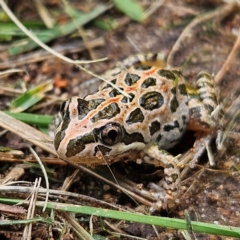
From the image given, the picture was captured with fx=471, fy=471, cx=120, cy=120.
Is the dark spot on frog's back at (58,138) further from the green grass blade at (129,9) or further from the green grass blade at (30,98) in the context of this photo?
the green grass blade at (129,9)

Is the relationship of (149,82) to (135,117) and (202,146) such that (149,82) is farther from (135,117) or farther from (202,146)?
(202,146)

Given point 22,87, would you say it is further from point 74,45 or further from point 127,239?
point 127,239

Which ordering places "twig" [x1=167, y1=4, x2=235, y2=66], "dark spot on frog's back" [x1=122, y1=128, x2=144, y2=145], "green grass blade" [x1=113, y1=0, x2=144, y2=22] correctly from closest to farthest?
"dark spot on frog's back" [x1=122, y1=128, x2=144, y2=145], "twig" [x1=167, y1=4, x2=235, y2=66], "green grass blade" [x1=113, y1=0, x2=144, y2=22]

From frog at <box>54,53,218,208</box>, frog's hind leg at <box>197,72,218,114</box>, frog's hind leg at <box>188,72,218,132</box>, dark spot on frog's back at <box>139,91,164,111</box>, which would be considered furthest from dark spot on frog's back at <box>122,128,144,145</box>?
frog's hind leg at <box>197,72,218,114</box>

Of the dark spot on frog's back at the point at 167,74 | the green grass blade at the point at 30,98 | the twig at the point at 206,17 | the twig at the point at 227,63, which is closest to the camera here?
the dark spot on frog's back at the point at 167,74

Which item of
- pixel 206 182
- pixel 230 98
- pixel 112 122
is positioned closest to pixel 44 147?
pixel 112 122

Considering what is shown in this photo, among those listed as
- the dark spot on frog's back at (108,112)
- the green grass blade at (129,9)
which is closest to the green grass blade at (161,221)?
the dark spot on frog's back at (108,112)

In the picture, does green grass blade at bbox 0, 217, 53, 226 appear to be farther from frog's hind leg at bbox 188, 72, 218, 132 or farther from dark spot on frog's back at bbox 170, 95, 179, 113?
frog's hind leg at bbox 188, 72, 218, 132
